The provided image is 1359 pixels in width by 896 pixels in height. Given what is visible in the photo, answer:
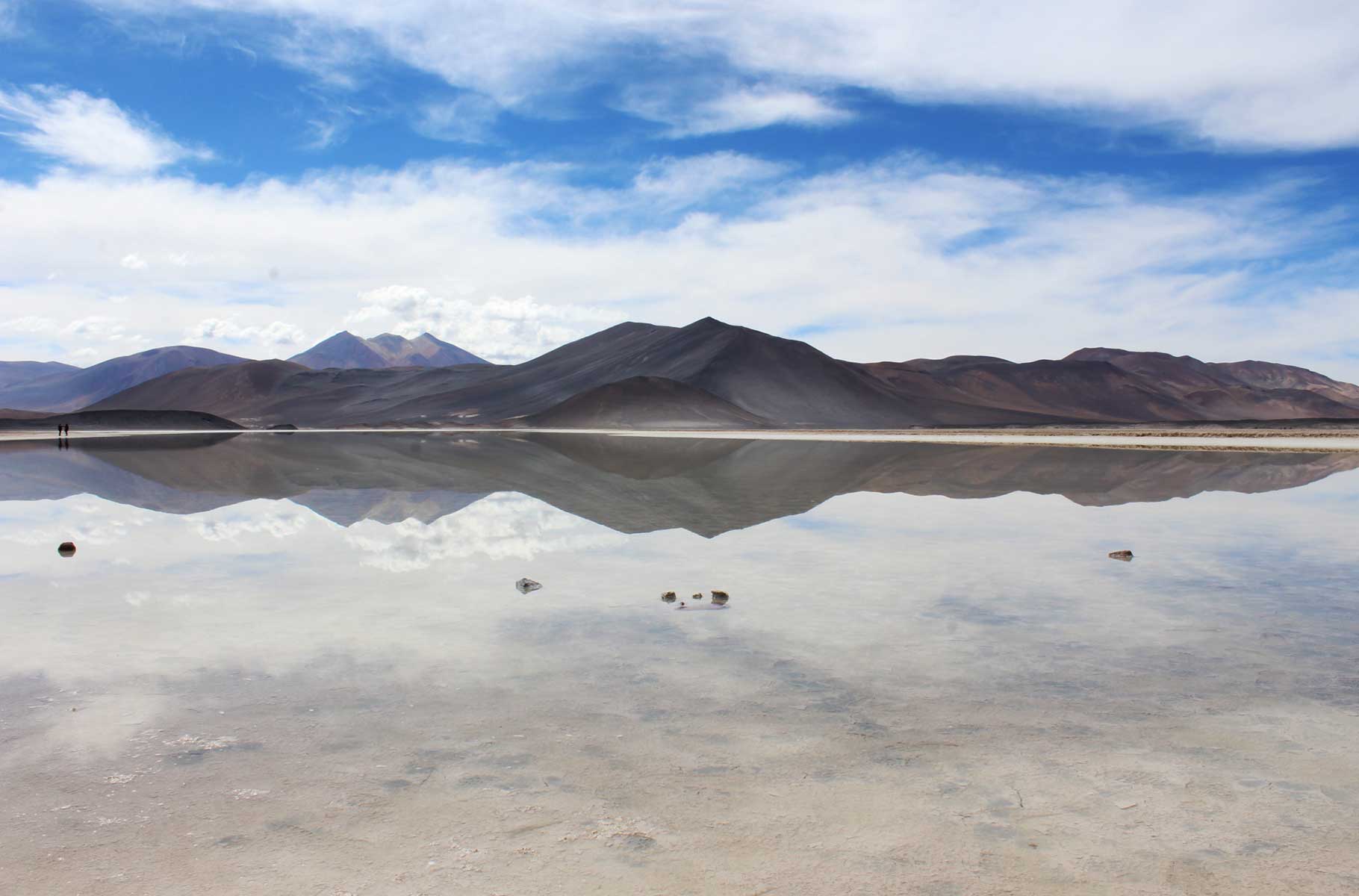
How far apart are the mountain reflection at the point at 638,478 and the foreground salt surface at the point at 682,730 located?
6.15 metres

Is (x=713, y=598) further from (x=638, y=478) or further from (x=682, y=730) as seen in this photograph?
(x=638, y=478)

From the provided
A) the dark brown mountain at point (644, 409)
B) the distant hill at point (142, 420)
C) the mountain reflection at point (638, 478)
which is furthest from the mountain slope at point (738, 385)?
the mountain reflection at point (638, 478)

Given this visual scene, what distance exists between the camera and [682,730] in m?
5.26

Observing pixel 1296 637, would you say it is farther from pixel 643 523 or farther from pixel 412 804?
pixel 643 523

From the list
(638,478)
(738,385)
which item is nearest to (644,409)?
(738,385)

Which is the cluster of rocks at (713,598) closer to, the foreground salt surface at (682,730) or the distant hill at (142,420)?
the foreground salt surface at (682,730)

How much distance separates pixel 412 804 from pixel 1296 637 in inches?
266

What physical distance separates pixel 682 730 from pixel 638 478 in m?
22.0

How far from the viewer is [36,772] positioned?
15.4ft

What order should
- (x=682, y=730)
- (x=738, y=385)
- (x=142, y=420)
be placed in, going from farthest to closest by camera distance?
(x=738, y=385) → (x=142, y=420) → (x=682, y=730)

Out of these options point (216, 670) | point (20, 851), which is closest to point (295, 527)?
point (216, 670)

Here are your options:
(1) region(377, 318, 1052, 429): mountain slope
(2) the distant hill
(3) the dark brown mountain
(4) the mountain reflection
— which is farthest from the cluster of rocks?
(1) region(377, 318, 1052, 429): mountain slope

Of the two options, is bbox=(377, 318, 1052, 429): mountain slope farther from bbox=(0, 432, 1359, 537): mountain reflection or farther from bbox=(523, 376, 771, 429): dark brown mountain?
bbox=(0, 432, 1359, 537): mountain reflection

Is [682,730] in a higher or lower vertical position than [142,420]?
lower
